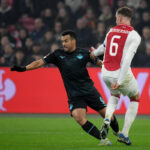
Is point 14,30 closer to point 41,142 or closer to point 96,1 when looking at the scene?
point 96,1

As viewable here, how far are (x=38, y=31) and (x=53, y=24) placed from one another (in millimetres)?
571

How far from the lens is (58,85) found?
14.3m

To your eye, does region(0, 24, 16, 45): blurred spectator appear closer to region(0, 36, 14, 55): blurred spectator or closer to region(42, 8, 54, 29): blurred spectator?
region(0, 36, 14, 55): blurred spectator

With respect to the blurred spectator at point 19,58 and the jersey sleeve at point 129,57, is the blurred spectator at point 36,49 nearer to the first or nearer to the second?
the blurred spectator at point 19,58

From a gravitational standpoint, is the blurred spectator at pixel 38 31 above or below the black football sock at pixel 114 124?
below

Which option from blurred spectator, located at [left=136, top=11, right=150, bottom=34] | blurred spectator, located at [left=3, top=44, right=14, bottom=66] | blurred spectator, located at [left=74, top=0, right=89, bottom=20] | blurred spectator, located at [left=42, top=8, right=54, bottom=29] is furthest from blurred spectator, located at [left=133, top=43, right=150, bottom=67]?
blurred spectator, located at [left=3, top=44, right=14, bottom=66]

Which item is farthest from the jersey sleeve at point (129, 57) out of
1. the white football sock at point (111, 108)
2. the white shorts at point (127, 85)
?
the white football sock at point (111, 108)

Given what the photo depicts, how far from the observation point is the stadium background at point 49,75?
9.02 meters

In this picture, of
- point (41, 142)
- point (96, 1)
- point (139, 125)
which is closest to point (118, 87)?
point (41, 142)

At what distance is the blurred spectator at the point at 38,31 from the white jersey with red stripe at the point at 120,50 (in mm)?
9810

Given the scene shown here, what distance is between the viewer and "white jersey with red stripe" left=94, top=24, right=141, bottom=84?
23.9 feet

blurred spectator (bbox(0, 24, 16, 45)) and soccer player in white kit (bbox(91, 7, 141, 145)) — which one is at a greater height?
soccer player in white kit (bbox(91, 7, 141, 145))

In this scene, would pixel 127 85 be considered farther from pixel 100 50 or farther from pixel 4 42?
Answer: pixel 4 42

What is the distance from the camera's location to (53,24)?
17.4m
